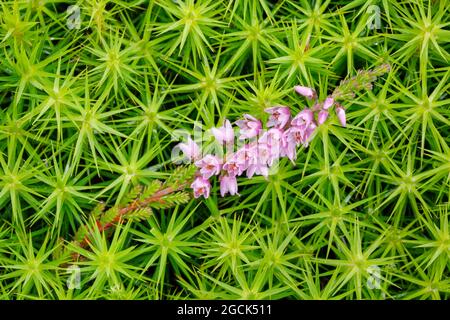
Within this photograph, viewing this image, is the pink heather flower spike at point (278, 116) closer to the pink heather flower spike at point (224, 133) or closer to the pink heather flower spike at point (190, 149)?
the pink heather flower spike at point (224, 133)

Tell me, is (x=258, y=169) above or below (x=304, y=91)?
below

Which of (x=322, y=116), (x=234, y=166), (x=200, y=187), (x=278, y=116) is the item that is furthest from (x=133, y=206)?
(x=322, y=116)

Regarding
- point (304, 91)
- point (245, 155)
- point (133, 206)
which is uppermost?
point (304, 91)

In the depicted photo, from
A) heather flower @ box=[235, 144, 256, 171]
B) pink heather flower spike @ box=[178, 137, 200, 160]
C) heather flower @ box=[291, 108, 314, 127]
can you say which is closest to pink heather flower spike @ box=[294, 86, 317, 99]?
heather flower @ box=[291, 108, 314, 127]

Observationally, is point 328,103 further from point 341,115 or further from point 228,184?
point 228,184

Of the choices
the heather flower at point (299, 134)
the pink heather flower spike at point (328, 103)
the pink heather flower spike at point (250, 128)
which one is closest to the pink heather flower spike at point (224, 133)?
the pink heather flower spike at point (250, 128)
